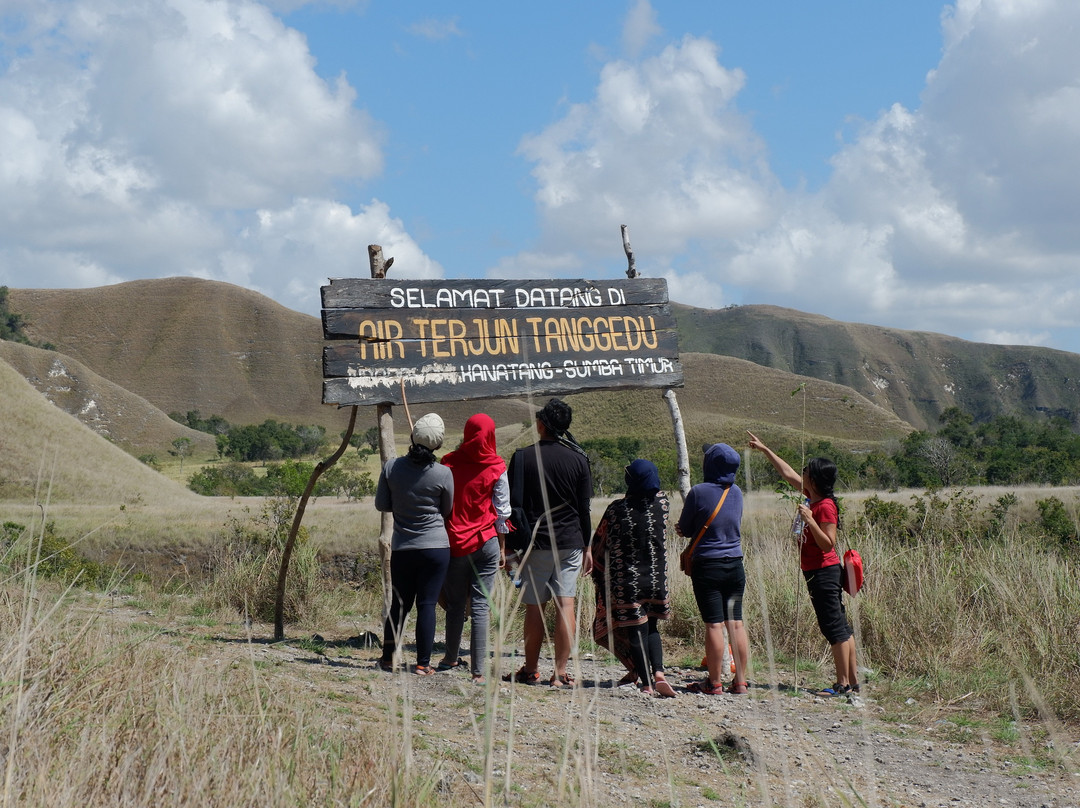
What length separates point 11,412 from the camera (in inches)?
1035

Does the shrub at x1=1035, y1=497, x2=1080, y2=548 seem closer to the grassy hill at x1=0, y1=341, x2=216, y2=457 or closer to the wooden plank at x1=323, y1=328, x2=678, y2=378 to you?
the wooden plank at x1=323, y1=328, x2=678, y2=378

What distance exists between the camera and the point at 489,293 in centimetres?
727

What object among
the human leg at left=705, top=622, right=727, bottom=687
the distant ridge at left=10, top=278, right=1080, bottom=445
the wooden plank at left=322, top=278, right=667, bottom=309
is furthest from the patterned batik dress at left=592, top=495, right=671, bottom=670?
the distant ridge at left=10, top=278, right=1080, bottom=445

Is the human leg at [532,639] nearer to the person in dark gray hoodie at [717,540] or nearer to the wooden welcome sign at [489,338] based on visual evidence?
the person in dark gray hoodie at [717,540]

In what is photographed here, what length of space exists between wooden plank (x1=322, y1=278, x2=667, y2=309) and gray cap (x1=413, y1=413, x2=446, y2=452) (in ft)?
5.37

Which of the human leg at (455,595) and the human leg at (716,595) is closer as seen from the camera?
the human leg at (716,595)

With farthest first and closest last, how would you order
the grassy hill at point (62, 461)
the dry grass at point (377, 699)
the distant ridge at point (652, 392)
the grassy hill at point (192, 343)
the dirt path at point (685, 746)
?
the grassy hill at point (192, 343), the distant ridge at point (652, 392), the grassy hill at point (62, 461), the dirt path at point (685, 746), the dry grass at point (377, 699)

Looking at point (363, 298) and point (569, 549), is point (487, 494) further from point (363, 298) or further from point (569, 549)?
point (363, 298)

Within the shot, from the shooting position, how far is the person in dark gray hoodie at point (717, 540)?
219 inches

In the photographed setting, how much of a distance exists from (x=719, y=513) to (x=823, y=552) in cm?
70

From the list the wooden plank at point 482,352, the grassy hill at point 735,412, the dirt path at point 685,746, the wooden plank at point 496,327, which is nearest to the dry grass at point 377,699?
the dirt path at point 685,746

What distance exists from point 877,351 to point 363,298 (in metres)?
168

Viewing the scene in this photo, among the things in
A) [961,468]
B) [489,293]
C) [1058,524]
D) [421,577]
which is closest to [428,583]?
[421,577]

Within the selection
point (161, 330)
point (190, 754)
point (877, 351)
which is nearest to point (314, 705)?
point (190, 754)
